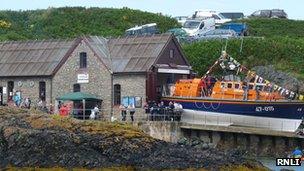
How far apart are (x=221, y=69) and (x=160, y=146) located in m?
30.4

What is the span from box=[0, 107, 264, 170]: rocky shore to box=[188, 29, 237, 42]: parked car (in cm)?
4320

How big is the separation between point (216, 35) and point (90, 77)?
27289 mm

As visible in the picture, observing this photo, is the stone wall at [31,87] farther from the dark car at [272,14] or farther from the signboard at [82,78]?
the dark car at [272,14]

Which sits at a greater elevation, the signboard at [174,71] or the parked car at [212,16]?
the parked car at [212,16]

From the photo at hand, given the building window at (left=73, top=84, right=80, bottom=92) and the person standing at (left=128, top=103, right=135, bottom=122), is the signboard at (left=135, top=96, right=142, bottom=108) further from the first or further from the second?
the building window at (left=73, top=84, right=80, bottom=92)

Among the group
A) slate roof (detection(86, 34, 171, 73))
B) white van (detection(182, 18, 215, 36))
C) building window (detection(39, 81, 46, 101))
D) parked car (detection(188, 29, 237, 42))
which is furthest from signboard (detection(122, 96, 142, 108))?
white van (detection(182, 18, 215, 36))

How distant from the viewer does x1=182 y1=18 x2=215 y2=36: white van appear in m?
98.9

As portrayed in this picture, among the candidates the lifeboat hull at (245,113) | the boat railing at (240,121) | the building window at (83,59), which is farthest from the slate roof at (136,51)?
the boat railing at (240,121)

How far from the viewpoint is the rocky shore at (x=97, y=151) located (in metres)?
45.4

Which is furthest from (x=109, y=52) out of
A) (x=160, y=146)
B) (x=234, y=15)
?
(x=234, y=15)

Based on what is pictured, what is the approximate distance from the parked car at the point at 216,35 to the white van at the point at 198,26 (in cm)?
277

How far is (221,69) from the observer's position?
7700 cm

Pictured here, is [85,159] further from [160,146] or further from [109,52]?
[109,52]

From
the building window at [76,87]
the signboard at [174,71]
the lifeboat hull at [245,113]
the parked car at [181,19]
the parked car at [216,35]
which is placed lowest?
the lifeboat hull at [245,113]
